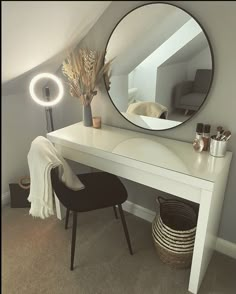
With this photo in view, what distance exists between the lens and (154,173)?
1265mm

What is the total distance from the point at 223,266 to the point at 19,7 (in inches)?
68.8

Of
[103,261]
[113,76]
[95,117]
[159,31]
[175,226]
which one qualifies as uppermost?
[159,31]

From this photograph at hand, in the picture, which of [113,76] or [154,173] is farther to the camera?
[113,76]

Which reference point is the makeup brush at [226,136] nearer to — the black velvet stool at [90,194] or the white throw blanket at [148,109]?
the white throw blanket at [148,109]

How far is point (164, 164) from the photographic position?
1.26 metres

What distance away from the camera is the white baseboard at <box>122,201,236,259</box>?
1.63m

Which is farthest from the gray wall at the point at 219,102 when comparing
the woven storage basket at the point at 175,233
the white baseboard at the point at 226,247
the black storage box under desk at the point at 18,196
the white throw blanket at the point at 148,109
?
the black storage box under desk at the point at 18,196

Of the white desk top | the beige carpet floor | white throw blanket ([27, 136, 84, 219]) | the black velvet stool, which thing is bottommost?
the beige carpet floor

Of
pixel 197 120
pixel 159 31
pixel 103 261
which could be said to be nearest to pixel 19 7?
pixel 159 31

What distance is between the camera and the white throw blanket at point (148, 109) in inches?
54.7

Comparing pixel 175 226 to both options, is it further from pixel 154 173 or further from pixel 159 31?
pixel 159 31

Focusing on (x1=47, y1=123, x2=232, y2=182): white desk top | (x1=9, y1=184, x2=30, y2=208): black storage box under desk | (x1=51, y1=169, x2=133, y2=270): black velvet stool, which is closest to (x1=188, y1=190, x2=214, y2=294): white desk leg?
(x1=47, y1=123, x2=232, y2=182): white desk top

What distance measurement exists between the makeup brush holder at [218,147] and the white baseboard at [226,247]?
69 centimetres

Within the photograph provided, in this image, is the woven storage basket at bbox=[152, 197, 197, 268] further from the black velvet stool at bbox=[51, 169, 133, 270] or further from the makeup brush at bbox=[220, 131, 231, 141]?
the makeup brush at bbox=[220, 131, 231, 141]
